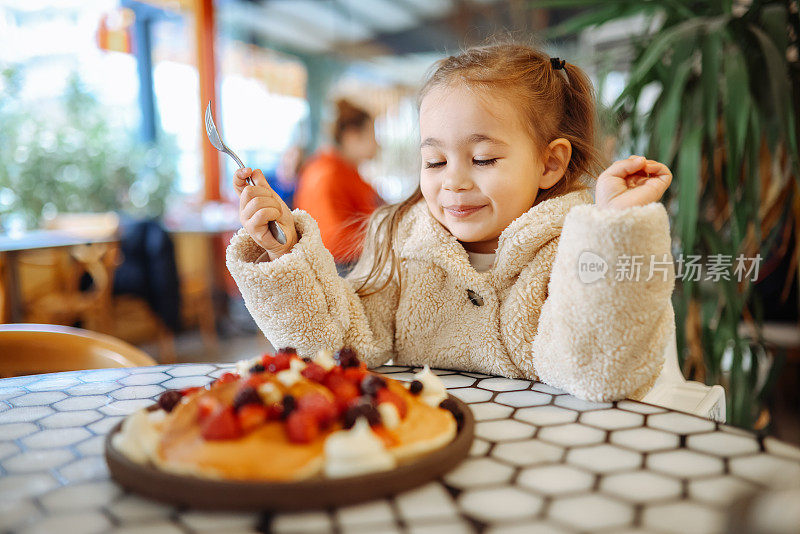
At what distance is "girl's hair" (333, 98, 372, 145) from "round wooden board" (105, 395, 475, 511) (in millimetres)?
2956

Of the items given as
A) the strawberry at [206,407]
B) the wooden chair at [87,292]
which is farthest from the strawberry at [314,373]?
the wooden chair at [87,292]

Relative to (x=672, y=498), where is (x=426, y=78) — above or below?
above

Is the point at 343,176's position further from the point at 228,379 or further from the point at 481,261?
the point at 228,379

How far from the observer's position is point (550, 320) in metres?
0.82

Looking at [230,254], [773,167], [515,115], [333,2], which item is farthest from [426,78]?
[333,2]

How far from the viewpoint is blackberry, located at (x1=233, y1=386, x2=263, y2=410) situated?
548 mm

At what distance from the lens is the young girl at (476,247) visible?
0.84 m

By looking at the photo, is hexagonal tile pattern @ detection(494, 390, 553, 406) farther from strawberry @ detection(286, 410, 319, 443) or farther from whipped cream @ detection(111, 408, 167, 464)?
whipped cream @ detection(111, 408, 167, 464)

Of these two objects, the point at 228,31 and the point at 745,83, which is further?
the point at 228,31

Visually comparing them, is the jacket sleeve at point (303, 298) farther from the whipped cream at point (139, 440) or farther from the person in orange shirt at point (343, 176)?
the person in orange shirt at point (343, 176)

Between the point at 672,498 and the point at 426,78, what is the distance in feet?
2.92

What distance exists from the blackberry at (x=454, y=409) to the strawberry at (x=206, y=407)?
0.24m

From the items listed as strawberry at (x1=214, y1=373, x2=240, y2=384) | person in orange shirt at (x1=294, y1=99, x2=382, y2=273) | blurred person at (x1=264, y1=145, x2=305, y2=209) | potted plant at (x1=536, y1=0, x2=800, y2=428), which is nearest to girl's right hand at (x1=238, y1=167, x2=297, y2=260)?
strawberry at (x1=214, y1=373, x2=240, y2=384)

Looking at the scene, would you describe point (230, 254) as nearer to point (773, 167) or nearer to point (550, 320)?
point (550, 320)
